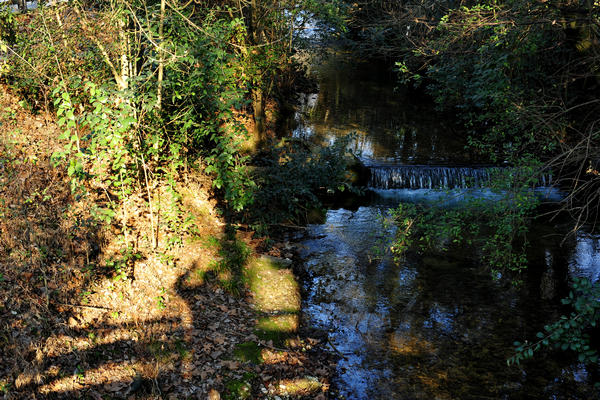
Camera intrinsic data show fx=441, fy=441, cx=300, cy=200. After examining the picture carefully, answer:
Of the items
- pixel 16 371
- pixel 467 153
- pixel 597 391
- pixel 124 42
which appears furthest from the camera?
pixel 467 153

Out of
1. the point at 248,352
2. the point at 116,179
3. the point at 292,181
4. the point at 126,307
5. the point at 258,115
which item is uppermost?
the point at 258,115

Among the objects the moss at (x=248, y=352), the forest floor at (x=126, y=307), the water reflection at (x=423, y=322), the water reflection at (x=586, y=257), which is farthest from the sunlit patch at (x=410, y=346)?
the water reflection at (x=586, y=257)

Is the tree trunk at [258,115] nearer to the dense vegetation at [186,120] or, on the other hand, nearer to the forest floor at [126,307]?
the dense vegetation at [186,120]

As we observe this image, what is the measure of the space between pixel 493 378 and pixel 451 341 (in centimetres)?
100

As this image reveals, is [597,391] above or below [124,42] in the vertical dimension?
below

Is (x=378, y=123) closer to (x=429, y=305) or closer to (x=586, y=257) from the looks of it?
(x=586, y=257)

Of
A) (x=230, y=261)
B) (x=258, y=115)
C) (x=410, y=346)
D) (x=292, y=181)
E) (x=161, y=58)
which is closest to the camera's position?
(x=161, y=58)

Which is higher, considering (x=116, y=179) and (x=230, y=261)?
(x=116, y=179)

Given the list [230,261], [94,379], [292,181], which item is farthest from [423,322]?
[94,379]

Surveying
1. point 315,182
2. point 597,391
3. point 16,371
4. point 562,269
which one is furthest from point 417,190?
point 16,371

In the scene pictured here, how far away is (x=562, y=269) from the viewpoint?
1042 centimetres

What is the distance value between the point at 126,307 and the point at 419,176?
1137 centimetres

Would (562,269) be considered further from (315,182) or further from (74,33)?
(74,33)

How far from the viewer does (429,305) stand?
29.7 feet
